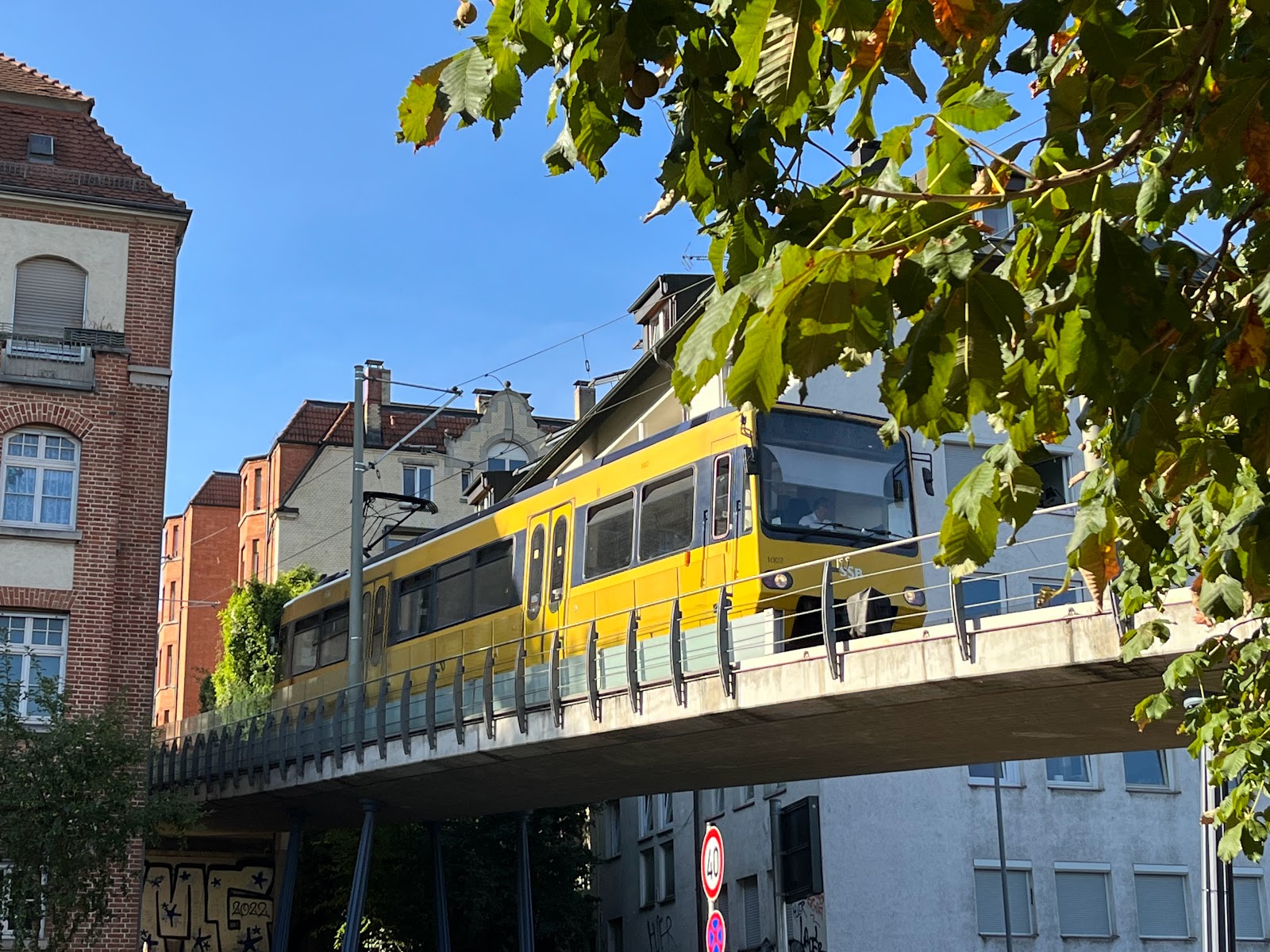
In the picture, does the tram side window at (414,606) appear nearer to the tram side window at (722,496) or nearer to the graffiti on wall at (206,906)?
the tram side window at (722,496)

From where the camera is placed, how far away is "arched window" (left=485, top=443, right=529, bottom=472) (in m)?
61.5

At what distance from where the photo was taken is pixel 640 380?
136 feet

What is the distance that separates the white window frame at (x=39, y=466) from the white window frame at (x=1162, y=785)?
2016 centimetres

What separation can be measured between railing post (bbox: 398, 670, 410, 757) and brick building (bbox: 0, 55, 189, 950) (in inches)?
218

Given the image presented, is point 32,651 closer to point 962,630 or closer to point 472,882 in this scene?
point 472,882

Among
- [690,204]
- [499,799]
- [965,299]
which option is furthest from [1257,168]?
[499,799]

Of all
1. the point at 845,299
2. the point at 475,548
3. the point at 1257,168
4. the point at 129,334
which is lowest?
the point at 845,299

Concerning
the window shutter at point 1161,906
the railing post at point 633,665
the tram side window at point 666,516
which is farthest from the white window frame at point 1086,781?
the railing post at point 633,665

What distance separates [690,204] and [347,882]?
34.6m

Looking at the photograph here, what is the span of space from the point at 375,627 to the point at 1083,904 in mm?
14290

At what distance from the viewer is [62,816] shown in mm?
25672

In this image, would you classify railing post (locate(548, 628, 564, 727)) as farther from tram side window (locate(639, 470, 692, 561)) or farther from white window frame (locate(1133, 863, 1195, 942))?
Result: white window frame (locate(1133, 863, 1195, 942))

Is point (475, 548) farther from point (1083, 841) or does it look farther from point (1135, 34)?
point (1135, 34)

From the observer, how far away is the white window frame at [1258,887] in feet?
108
